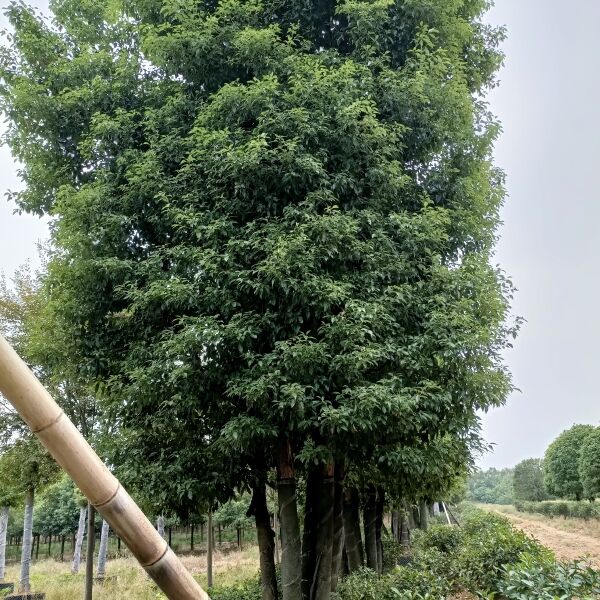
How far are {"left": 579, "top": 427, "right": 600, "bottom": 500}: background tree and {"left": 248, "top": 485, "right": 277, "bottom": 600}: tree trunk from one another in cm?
2739

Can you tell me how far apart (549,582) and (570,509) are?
36.4 metres

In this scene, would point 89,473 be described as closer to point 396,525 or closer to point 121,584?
point 121,584

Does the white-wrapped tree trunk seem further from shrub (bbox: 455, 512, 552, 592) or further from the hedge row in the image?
the hedge row

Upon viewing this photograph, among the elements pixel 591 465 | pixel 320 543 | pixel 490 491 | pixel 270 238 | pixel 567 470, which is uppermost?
pixel 270 238

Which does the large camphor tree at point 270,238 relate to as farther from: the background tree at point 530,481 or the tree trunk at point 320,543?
the background tree at point 530,481

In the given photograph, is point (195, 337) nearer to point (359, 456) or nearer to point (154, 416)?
point (154, 416)

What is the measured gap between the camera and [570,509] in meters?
36.0

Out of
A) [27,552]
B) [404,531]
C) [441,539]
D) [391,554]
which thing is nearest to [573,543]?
[404,531]

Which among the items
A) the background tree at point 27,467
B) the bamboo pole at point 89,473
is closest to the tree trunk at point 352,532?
the background tree at point 27,467

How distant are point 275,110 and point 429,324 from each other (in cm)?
295

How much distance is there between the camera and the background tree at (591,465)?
→ 2878 cm

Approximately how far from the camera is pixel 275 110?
5.93m

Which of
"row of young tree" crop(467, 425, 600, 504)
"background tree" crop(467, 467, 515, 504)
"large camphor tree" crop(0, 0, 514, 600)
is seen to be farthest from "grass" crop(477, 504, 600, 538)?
"background tree" crop(467, 467, 515, 504)

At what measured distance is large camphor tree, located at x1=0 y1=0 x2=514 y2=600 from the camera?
533 cm
